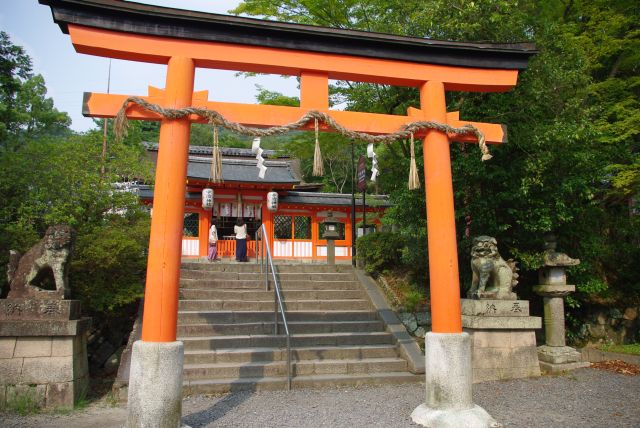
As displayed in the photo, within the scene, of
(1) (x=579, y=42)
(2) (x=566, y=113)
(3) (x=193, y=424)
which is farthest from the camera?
(1) (x=579, y=42)

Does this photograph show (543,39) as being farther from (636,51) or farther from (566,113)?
(636,51)

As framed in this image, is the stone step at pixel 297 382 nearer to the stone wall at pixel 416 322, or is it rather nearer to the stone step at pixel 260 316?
the stone step at pixel 260 316

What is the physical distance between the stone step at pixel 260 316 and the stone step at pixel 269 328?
0.99 feet

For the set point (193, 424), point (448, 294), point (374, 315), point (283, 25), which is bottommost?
point (193, 424)

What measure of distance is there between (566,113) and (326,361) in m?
6.07

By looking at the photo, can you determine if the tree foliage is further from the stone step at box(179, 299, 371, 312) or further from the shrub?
the shrub

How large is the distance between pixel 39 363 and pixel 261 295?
4.38m

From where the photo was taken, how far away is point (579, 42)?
30.4 ft

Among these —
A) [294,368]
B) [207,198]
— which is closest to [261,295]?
[294,368]

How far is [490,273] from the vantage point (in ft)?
22.2

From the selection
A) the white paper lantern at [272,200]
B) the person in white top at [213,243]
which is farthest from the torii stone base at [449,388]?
the white paper lantern at [272,200]

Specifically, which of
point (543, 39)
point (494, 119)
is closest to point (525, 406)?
point (494, 119)

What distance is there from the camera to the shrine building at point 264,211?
16.7 meters

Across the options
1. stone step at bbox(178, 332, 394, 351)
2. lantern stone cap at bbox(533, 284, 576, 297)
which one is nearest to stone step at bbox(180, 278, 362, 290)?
stone step at bbox(178, 332, 394, 351)
